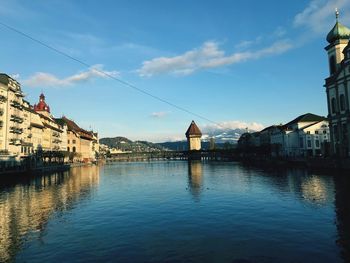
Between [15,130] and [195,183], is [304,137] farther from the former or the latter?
[15,130]

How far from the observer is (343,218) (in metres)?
27.7

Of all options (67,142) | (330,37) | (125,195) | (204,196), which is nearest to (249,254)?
(204,196)

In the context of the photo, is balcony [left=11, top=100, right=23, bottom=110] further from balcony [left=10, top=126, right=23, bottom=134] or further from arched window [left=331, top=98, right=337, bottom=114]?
arched window [left=331, top=98, right=337, bottom=114]

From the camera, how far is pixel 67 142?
182 m

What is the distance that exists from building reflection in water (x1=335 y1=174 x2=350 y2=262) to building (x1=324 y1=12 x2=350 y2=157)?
43650 millimetres

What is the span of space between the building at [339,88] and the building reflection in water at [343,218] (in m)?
43.6

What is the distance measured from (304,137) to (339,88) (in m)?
49.7

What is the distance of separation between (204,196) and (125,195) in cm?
1183

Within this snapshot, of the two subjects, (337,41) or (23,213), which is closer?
(23,213)

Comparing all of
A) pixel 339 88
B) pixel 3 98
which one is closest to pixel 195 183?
pixel 339 88

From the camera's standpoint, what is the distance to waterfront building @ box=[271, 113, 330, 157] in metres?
129

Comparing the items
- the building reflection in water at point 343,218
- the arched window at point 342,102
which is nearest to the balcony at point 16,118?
the building reflection in water at point 343,218

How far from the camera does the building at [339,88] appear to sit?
83000mm

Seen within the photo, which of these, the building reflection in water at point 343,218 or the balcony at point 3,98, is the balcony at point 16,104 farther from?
the building reflection in water at point 343,218
